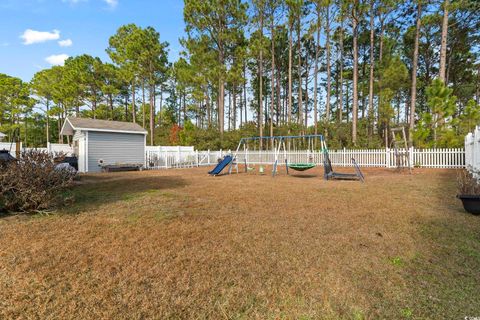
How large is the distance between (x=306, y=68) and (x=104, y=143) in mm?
23049

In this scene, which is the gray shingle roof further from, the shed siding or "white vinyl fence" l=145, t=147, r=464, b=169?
"white vinyl fence" l=145, t=147, r=464, b=169

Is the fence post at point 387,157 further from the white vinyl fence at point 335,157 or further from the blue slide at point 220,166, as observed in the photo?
the blue slide at point 220,166

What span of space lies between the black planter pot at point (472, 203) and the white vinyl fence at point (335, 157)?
31.1 feet

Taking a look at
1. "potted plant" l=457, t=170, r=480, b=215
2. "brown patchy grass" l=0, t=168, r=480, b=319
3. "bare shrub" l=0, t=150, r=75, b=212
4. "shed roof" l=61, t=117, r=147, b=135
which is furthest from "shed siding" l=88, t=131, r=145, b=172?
"potted plant" l=457, t=170, r=480, b=215

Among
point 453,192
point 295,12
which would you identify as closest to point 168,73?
point 295,12

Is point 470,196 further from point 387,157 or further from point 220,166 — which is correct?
point 387,157

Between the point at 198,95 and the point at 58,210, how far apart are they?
69.0 feet

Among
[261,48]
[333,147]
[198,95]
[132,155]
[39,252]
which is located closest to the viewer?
[39,252]

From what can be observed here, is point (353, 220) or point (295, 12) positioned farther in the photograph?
point (295, 12)

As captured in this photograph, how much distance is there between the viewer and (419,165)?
43.9ft

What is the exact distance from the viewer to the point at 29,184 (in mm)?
4113

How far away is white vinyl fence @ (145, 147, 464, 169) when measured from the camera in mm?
12750

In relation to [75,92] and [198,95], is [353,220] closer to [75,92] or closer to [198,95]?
[198,95]

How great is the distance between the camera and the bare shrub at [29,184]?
409 centimetres
